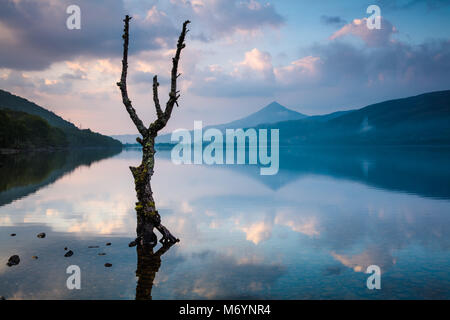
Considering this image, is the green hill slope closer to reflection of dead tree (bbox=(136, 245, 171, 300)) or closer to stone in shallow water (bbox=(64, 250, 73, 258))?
stone in shallow water (bbox=(64, 250, 73, 258))

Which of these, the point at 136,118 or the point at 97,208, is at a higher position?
the point at 136,118

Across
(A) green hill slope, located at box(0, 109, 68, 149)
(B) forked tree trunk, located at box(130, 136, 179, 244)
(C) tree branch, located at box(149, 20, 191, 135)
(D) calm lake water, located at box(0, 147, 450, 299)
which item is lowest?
(D) calm lake water, located at box(0, 147, 450, 299)

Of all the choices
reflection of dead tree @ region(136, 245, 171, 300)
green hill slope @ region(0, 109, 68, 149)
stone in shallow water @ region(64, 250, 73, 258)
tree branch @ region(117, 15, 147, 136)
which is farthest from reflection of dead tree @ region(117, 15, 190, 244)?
green hill slope @ region(0, 109, 68, 149)

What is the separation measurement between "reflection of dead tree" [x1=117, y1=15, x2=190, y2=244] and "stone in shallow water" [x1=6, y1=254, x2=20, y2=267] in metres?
6.14

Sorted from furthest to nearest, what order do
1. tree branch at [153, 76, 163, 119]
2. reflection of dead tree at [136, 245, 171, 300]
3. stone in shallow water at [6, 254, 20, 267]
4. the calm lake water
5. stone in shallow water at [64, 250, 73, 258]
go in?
tree branch at [153, 76, 163, 119], stone in shallow water at [64, 250, 73, 258], stone in shallow water at [6, 254, 20, 267], the calm lake water, reflection of dead tree at [136, 245, 171, 300]

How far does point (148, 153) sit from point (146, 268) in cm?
723

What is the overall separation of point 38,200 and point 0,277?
23.6 metres

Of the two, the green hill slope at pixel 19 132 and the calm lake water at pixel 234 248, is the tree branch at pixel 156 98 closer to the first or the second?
the calm lake water at pixel 234 248

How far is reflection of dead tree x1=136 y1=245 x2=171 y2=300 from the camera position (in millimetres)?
13102

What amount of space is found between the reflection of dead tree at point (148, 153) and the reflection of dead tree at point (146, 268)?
1.04 m

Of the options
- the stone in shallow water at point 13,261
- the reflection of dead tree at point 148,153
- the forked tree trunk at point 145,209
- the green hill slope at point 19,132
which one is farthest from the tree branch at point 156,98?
the green hill slope at point 19,132

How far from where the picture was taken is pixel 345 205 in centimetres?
3638
